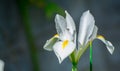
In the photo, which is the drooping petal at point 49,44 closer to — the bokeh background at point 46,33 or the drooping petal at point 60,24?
the drooping petal at point 60,24

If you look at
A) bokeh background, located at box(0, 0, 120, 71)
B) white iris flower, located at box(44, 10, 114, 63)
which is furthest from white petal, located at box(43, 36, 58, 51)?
bokeh background, located at box(0, 0, 120, 71)

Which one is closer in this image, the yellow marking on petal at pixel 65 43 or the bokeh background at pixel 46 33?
the yellow marking on petal at pixel 65 43

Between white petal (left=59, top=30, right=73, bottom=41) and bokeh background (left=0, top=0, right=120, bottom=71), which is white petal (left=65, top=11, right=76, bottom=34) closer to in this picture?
white petal (left=59, top=30, right=73, bottom=41)

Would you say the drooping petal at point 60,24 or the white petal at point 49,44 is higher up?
the drooping petal at point 60,24

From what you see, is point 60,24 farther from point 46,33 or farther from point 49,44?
point 46,33

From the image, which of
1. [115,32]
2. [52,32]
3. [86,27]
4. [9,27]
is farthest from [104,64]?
[86,27]

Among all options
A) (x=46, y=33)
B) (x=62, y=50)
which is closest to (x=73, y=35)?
(x=62, y=50)

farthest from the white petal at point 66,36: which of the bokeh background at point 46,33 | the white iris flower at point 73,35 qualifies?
the bokeh background at point 46,33
